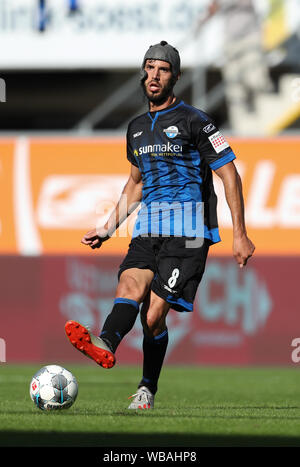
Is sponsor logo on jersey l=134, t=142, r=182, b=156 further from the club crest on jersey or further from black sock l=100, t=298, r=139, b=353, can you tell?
black sock l=100, t=298, r=139, b=353

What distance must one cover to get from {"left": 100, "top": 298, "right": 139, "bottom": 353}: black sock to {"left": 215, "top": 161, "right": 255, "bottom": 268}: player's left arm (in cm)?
75

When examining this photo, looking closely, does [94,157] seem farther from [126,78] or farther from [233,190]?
[233,190]

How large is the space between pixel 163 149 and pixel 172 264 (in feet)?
2.53

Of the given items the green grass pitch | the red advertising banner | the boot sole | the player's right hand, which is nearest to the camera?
the green grass pitch

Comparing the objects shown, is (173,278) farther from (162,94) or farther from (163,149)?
(162,94)

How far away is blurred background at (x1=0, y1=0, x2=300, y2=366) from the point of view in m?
14.7

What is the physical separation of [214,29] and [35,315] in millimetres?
6552

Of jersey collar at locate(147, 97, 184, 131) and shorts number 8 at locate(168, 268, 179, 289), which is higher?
jersey collar at locate(147, 97, 184, 131)

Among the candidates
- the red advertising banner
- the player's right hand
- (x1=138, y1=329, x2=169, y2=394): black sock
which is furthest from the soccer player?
the red advertising banner

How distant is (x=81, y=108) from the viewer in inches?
942

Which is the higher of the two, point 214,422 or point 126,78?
point 126,78

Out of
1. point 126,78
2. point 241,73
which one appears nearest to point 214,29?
point 241,73

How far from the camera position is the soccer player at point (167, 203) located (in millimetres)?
7004

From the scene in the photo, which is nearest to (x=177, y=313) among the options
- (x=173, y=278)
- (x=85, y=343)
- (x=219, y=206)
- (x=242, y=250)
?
(x=219, y=206)
